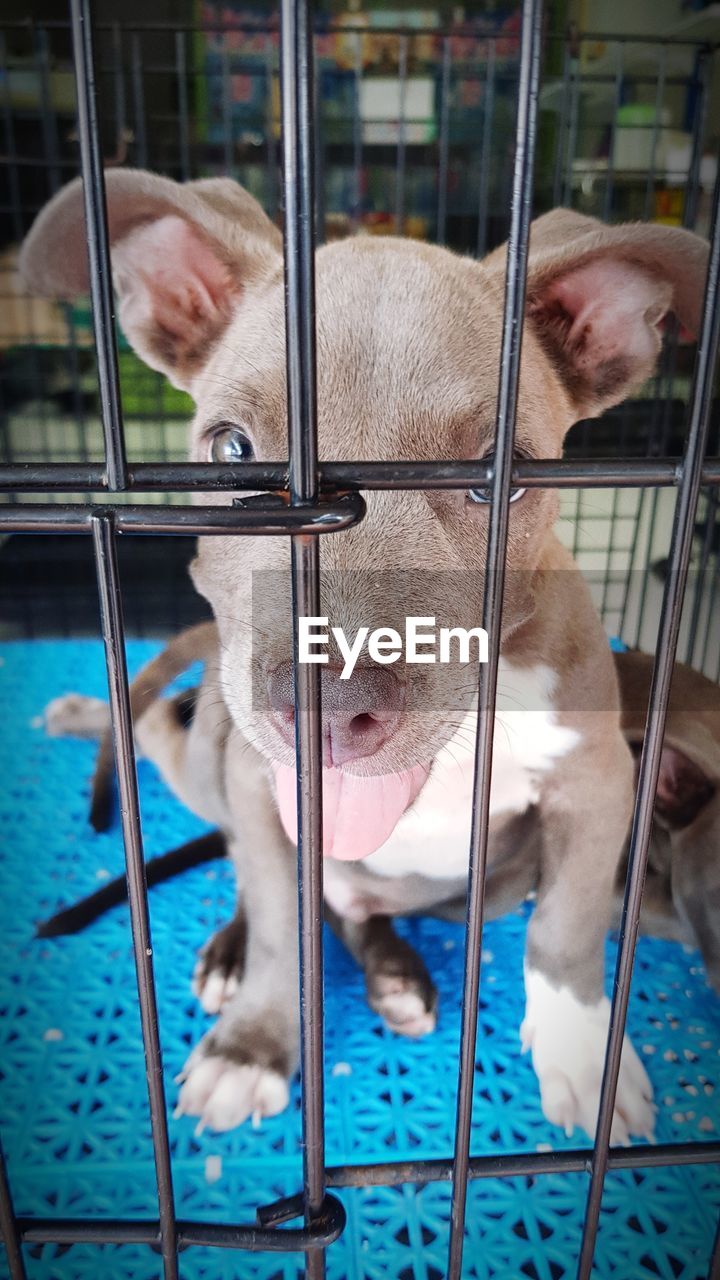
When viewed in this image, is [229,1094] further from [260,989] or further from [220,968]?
[220,968]

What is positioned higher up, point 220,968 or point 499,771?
point 499,771

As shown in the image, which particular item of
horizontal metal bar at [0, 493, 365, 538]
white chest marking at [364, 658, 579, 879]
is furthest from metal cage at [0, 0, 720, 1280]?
white chest marking at [364, 658, 579, 879]

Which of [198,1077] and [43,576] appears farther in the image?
[43,576]

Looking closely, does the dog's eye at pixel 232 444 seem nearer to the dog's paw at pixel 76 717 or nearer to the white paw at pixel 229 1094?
the white paw at pixel 229 1094

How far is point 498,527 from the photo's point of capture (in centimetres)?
87

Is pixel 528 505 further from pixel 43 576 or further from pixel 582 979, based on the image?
pixel 43 576

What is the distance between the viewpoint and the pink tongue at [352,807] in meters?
1.38

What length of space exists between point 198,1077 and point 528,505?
1190mm

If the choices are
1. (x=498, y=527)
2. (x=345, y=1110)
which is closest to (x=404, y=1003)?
(x=345, y=1110)

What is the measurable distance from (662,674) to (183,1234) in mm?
812

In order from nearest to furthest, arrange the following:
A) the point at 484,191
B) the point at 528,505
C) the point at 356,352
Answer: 1. the point at 356,352
2. the point at 528,505
3. the point at 484,191

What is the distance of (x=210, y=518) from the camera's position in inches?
32.6

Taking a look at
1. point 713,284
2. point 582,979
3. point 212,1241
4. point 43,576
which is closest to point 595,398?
point 713,284

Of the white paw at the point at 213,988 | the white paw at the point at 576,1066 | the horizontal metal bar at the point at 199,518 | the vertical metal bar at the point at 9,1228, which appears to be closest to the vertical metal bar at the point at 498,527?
the horizontal metal bar at the point at 199,518
